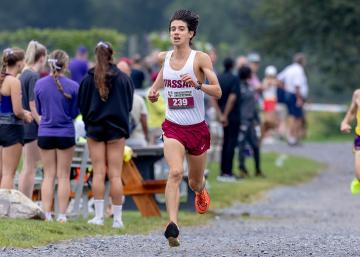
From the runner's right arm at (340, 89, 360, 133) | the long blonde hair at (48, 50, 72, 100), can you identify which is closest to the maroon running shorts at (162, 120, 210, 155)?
the long blonde hair at (48, 50, 72, 100)

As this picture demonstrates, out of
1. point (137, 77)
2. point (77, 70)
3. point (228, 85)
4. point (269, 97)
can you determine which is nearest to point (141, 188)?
point (77, 70)

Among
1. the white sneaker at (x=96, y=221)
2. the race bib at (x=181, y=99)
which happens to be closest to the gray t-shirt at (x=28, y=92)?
the white sneaker at (x=96, y=221)

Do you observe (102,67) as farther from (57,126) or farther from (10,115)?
(10,115)

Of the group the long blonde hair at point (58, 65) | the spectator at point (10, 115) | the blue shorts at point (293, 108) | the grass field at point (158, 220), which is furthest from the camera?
the blue shorts at point (293, 108)

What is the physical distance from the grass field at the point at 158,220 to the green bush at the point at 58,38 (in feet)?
11.2

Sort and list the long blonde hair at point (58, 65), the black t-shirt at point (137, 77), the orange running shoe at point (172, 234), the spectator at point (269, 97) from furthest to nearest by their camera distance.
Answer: the spectator at point (269, 97)
the black t-shirt at point (137, 77)
the long blonde hair at point (58, 65)
the orange running shoe at point (172, 234)

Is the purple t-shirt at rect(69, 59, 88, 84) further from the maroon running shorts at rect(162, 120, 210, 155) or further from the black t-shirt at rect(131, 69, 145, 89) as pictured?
the maroon running shorts at rect(162, 120, 210, 155)

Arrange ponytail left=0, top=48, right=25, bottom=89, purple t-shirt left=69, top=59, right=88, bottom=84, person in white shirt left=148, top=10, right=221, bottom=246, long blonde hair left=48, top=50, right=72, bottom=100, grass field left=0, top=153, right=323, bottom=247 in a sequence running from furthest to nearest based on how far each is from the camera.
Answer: purple t-shirt left=69, top=59, right=88, bottom=84 < long blonde hair left=48, top=50, right=72, bottom=100 < ponytail left=0, top=48, right=25, bottom=89 < grass field left=0, top=153, right=323, bottom=247 < person in white shirt left=148, top=10, right=221, bottom=246

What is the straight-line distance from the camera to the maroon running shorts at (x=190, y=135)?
1362 cm

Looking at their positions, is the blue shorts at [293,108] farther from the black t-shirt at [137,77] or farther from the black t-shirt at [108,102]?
the black t-shirt at [108,102]

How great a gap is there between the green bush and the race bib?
12.6 metres

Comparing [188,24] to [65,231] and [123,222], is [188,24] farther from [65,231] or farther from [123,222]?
[123,222]

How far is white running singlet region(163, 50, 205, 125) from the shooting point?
13.6 metres

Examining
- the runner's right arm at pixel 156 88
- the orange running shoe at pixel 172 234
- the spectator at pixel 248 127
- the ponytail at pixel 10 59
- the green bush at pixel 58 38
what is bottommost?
the orange running shoe at pixel 172 234
